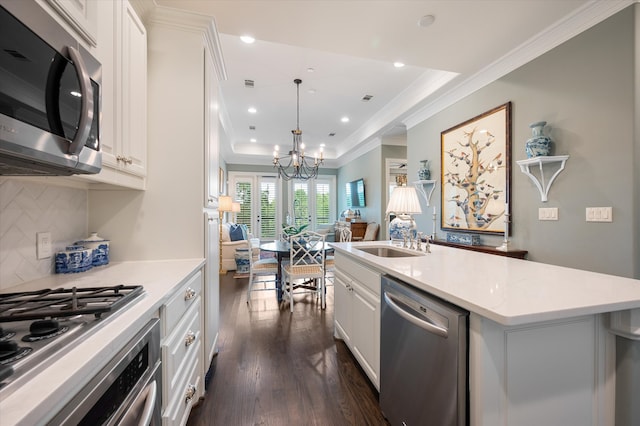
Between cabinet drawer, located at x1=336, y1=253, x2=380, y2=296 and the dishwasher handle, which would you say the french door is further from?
the dishwasher handle

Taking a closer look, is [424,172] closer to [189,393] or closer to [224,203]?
[224,203]

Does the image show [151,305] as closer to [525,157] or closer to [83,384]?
[83,384]

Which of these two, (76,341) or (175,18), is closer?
(76,341)

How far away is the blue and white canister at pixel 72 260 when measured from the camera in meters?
1.31

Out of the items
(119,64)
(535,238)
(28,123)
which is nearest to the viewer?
(28,123)

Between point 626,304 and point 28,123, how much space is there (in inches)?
75.3

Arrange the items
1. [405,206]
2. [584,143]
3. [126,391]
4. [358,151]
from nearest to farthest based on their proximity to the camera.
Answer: [126,391]
[584,143]
[405,206]
[358,151]

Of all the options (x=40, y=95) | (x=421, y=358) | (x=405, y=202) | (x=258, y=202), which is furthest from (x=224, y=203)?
(x=421, y=358)

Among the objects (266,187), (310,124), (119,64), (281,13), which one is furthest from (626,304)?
(266,187)

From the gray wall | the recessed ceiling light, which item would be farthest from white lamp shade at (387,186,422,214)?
the recessed ceiling light

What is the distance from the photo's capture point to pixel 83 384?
1.85 ft

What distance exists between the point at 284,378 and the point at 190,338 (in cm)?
90

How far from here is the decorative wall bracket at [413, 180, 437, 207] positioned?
3874 mm

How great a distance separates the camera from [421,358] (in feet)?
3.88
